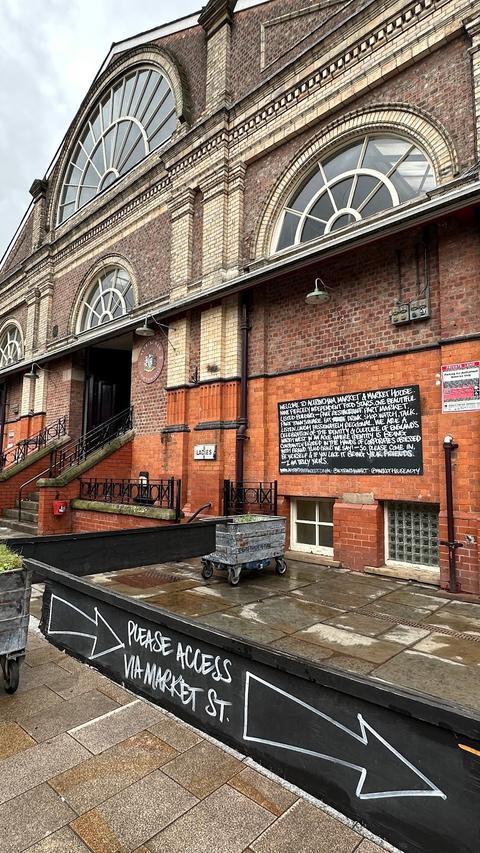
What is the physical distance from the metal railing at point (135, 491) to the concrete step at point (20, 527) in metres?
1.50

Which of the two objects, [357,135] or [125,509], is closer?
[357,135]

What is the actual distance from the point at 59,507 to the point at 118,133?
41.7 feet

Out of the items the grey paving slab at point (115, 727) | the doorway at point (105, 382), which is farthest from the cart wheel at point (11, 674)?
the doorway at point (105, 382)

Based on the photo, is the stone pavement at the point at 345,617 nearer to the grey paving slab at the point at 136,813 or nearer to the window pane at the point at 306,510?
the grey paving slab at the point at 136,813

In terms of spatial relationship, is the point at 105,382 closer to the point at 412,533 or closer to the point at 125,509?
the point at 125,509

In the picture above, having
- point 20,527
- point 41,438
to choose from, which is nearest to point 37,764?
point 20,527

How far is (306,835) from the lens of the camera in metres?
2.12

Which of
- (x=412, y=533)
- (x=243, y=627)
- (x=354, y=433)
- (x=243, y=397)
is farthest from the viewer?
(x=243, y=397)

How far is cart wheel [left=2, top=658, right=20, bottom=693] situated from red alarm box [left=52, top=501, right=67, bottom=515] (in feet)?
27.6

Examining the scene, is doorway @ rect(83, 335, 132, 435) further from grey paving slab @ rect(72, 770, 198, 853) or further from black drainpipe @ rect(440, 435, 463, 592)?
grey paving slab @ rect(72, 770, 198, 853)

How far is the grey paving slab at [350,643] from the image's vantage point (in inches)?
164

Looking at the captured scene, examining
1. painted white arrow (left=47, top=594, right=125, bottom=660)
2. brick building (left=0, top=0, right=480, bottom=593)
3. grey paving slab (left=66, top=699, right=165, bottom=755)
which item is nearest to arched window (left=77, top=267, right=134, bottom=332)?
brick building (left=0, top=0, right=480, bottom=593)

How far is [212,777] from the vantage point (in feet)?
8.35

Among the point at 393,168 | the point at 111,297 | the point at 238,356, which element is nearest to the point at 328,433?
the point at 238,356
